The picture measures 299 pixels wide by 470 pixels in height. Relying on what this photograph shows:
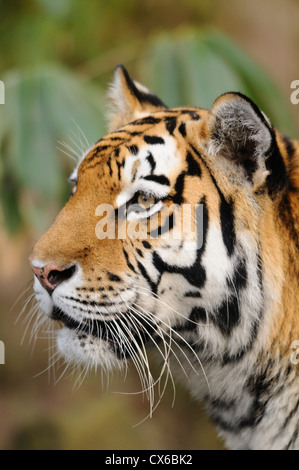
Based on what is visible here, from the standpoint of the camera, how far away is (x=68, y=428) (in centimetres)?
432

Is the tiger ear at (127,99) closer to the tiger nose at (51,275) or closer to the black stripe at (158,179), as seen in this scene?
the black stripe at (158,179)

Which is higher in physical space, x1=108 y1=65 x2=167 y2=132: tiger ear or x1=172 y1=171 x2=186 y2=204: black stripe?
x1=108 y1=65 x2=167 y2=132: tiger ear

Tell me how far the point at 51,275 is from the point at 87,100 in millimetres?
1205

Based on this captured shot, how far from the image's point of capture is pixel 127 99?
2.12 metres

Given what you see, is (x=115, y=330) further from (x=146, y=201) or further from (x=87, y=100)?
(x=87, y=100)

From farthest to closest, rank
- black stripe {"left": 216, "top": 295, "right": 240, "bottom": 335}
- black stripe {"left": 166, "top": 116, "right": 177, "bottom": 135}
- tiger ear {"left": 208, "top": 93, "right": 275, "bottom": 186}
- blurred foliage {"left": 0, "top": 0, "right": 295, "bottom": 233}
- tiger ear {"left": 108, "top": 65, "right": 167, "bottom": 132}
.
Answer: blurred foliage {"left": 0, "top": 0, "right": 295, "bottom": 233}
tiger ear {"left": 108, "top": 65, "right": 167, "bottom": 132}
black stripe {"left": 166, "top": 116, "right": 177, "bottom": 135}
black stripe {"left": 216, "top": 295, "right": 240, "bottom": 335}
tiger ear {"left": 208, "top": 93, "right": 275, "bottom": 186}

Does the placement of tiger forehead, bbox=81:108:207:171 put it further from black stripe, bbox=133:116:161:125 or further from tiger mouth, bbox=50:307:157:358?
tiger mouth, bbox=50:307:157:358

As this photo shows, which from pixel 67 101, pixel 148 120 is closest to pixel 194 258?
pixel 148 120

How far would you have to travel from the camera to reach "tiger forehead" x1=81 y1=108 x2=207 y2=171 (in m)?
1.75

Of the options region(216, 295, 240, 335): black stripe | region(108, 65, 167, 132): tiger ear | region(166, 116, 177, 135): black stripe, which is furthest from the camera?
region(108, 65, 167, 132): tiger ear

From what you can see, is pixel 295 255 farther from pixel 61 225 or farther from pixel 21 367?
pixel 21 367

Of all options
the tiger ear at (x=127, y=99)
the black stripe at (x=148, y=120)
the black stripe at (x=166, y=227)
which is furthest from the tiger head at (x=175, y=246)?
the tiger ear at (x=127, y=99)

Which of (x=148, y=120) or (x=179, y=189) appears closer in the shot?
(x=179, y=189)

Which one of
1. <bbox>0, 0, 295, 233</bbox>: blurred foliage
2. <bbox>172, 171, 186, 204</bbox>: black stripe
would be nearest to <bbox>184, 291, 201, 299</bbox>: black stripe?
<bbox>172, 171, 186, 204</bbox>: black stripe
